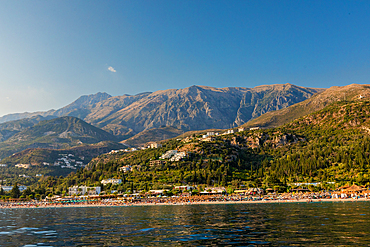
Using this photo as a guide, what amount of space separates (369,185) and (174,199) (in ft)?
282

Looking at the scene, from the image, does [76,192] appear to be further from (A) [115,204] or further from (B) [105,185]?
(A) [115,204]

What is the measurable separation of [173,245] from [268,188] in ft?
416

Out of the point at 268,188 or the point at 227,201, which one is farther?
the point at 268,188

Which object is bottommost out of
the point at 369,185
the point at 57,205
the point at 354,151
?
the point at 57,205

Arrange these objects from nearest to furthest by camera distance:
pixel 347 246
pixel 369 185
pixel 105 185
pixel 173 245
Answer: pixel 347 246 → pixel 173 245 → pixel 369 185 → pixel 105 185

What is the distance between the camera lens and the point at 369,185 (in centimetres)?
11738

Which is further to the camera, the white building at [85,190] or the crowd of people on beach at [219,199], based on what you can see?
the white building at [85,190]

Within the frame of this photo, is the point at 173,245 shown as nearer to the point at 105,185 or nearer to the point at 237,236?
the point at 237,236

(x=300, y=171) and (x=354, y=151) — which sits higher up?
(x=354, y=151)

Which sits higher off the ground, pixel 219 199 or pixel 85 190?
pixel 85 190

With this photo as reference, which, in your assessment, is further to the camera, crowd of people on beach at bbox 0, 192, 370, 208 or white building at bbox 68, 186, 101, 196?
white building at bbox 68, 186, 101, 196

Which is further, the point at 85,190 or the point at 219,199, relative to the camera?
the point at 85,190

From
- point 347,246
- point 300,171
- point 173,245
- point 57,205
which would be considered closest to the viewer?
point 347,246

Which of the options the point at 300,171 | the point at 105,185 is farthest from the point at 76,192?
the point at 300,171
